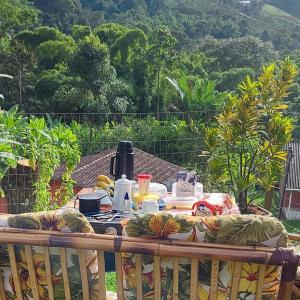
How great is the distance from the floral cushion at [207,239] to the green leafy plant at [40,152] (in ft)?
7.19

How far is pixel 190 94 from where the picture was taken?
970cm

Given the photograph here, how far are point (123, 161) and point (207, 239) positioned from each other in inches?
43.8

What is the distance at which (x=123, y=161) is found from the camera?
233 centimetres

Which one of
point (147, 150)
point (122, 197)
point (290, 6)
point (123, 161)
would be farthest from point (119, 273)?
point (290, 6)

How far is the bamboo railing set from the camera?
1209 mm

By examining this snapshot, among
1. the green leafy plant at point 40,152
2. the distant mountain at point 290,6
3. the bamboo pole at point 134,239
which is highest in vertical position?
the distant mountain at point 290,6

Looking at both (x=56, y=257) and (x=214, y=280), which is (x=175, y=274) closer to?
(x=214, y=280)

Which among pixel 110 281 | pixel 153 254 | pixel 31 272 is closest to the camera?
pixel 153 254

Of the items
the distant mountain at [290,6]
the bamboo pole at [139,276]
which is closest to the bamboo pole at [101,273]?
the bamboo pole at [139,276]

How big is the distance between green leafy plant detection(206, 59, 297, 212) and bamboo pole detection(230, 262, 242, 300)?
85.3 inches

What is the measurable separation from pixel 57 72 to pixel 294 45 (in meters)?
21.5

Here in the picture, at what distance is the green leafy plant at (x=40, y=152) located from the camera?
352cm

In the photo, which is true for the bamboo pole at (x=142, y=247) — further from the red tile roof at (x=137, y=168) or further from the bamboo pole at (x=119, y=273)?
the red tile roof at (x=137, y=168)

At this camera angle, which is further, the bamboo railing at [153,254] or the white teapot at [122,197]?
the white teapot at [122,197]
